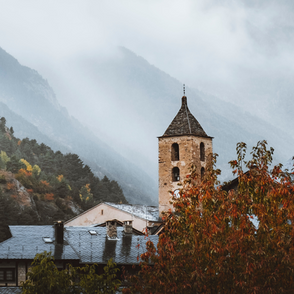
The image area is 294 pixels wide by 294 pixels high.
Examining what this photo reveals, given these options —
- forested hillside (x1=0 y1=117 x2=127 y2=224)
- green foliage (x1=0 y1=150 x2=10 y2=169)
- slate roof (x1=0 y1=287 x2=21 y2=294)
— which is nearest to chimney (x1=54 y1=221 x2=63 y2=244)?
slate roof (x1=0 y1=287 x2=21 y2=294)

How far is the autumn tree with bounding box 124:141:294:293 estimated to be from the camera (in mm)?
12289

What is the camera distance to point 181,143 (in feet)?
137

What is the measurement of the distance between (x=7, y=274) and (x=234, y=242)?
1577 centimetres

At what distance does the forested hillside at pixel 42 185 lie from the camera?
84812 mm

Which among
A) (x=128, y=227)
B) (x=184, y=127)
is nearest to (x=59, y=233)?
(x=128, y=227)

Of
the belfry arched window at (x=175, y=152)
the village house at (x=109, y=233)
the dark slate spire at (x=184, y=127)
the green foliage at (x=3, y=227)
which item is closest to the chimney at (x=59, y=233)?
the village house at (x=109, y=233)

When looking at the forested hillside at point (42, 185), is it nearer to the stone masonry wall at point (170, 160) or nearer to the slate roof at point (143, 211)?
the slate roof at point (143, 211)

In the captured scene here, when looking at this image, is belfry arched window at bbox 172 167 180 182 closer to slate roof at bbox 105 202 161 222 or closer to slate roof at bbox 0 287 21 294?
slate roof at bbox 105 202 161 222

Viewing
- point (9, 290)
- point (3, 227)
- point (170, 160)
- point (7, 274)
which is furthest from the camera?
point (3, 227)

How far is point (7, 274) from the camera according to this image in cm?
2450

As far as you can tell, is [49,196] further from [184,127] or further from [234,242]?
[234,242]

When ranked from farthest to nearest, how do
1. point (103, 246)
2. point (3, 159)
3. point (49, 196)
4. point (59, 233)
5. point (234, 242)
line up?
point (3, 159)
point (49, 196)
point (103, 246)
point (59, 233)
point (234, 242)

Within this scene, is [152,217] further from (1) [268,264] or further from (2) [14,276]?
(1) [268,264]

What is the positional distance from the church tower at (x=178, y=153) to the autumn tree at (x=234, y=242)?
87.6ft
